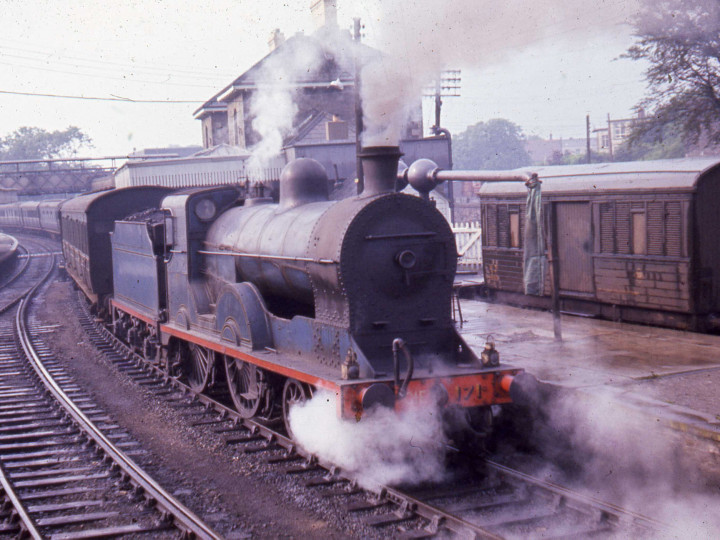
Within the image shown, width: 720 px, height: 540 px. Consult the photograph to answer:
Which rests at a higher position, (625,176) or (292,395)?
(625,176)

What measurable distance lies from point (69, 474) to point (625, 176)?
9.13 metres

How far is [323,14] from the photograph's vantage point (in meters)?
25.9

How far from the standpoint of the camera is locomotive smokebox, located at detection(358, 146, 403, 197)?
6660mm

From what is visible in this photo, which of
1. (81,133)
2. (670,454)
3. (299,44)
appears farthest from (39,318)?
(81,133)

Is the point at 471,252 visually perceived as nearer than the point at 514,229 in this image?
No

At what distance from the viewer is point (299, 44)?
103 feet

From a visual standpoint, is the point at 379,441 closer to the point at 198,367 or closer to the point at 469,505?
the point at 469,505

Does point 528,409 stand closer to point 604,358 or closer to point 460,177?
point 604,358

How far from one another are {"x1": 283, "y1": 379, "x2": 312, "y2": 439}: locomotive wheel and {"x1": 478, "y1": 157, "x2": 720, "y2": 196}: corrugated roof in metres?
5.20

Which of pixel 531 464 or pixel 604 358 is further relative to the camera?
pixel 604 358

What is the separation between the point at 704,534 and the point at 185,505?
4.04 metres

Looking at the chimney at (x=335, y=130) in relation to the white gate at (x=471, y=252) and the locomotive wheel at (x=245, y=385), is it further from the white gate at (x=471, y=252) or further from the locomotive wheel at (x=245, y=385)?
the locomotive wheel at (x=245, y=385)

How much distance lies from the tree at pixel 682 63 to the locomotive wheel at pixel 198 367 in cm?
1354

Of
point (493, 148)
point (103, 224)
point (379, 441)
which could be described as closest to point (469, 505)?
point (379, 441)
